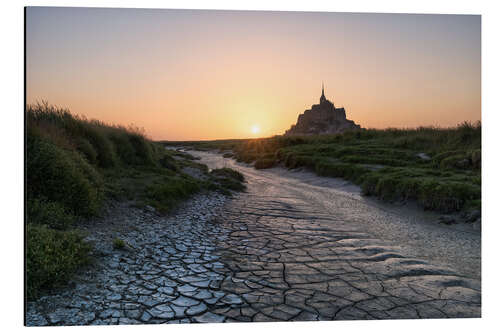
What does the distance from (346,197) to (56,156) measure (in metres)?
9.15

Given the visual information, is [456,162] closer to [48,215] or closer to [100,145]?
[100,145]

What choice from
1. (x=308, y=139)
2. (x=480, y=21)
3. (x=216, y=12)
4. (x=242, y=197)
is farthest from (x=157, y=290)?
(x=308, y=139)

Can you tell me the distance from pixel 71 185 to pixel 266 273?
3.96m

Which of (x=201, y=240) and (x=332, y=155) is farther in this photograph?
(x=332, y=155)

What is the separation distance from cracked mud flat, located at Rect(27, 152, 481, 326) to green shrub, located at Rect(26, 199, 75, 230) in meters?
0.58

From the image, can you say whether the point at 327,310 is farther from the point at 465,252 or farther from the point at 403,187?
the point at 403,187

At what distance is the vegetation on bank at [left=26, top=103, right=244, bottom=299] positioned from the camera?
3.74 metres

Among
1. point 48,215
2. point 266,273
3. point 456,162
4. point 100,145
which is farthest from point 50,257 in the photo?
point 456,162

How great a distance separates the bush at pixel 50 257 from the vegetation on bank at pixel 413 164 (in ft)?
27.3

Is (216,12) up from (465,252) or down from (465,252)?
up

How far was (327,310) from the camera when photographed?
11.2 ft

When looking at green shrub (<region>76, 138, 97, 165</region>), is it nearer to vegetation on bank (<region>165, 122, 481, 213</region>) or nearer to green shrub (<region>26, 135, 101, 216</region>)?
green shrub (<region>26, 135, 101, 216</region>)

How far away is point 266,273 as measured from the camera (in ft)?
14.3

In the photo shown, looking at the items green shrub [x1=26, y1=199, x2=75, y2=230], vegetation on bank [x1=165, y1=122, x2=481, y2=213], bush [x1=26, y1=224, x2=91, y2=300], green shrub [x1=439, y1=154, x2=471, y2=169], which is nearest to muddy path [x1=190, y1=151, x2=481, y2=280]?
vegetation on bank [x1=165, y1=122, x2=481, y2=213]
